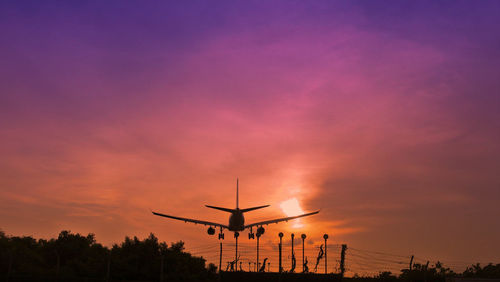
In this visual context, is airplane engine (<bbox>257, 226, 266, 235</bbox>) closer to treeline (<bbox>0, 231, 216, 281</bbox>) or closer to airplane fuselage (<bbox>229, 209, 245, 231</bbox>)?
airplane fuselage (<bbox>229, 209, 245, 231</bbox>)

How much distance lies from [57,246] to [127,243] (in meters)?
45.1

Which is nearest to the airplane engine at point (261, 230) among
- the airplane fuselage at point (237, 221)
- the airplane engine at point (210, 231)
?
the airplane fuselage at point (237, 221)

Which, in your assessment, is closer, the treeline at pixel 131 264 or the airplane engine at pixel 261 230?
the treeline at pixel 131 264

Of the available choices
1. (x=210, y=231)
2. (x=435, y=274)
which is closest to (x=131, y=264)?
(x=210, y=231)

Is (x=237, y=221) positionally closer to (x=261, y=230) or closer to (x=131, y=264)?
(x=261, y=230)

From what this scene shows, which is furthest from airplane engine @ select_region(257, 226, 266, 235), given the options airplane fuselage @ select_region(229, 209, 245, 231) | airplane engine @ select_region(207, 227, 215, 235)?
airplane engine @ select_region(207, 227, 215, 235)

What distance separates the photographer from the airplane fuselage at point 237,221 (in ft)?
284

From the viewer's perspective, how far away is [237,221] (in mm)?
86562

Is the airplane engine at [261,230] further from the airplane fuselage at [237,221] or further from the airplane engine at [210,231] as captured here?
the airplane engine at [210,231]

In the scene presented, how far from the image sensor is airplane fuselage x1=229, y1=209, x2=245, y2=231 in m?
86.6

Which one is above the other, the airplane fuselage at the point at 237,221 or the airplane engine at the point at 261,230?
the airplane fuselage at the point at 237,221

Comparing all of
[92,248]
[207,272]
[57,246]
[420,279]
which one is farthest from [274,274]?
[57,246]

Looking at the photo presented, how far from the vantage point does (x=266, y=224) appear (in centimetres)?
9269

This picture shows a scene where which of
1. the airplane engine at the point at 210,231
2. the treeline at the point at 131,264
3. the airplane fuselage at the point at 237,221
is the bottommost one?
the treeline at the point at 131,264
